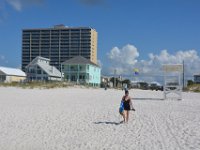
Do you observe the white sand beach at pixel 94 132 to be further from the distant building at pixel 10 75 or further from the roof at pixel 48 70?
the distant building at pixel 10 75

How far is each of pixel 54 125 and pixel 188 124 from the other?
15.3ft

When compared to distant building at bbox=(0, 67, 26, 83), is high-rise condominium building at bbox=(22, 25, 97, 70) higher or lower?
higher

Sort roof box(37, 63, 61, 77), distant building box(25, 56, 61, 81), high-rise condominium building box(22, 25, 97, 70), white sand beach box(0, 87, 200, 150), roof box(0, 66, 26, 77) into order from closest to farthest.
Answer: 1. white sand beach box(0, 87, 200, 150)
2. distant building box(25, 56, 61, 81)
3. roof box(37, 63, 61, 77)
4. roof box(0, 66, 26, 77)
5. high-rise condominium building box(22, 25, 97, 70)

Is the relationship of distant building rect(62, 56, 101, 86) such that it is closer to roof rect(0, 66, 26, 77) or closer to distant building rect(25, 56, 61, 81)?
distant building rect(25, 56, 61, 81)

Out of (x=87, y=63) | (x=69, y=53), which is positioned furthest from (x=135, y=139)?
(x=69, y=53)

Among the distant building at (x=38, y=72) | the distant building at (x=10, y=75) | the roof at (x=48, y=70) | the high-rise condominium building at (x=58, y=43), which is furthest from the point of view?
the high-rise condominium building at (x=58, y=43)

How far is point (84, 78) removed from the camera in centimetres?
7419

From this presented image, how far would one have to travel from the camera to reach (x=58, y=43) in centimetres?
11550

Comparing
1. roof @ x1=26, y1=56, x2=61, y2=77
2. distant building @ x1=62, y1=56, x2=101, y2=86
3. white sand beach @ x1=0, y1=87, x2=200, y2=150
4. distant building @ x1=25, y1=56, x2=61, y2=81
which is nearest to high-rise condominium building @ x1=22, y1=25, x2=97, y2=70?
roof @ x1=26, y1=56, x2=61, y2=77

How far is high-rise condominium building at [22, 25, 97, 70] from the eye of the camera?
375 feet

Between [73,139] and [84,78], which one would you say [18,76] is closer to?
[84,78]

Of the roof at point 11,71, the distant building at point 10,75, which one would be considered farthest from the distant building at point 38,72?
the roof at point 11,71

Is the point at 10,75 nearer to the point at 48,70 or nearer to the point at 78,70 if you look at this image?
the point at 48,70

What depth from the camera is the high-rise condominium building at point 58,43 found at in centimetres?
11444
